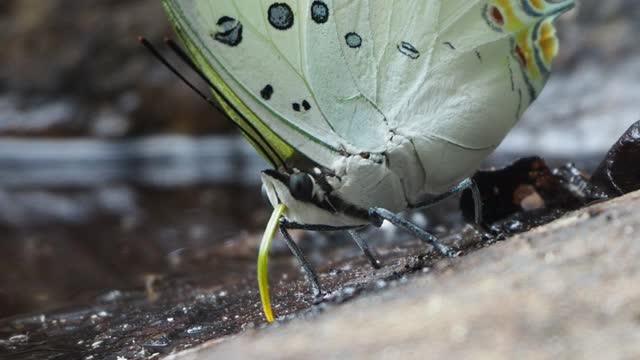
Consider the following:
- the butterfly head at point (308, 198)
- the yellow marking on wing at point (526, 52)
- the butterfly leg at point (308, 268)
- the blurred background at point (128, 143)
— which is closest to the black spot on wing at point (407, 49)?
the yellow marking on wing at point (526, 52)

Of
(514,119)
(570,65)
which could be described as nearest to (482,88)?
(514,119)

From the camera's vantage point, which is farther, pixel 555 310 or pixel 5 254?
pixel 5 254

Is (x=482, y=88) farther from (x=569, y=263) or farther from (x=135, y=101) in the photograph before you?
(x=135, y=101)

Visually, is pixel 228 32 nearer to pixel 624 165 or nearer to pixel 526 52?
pixel 526 52

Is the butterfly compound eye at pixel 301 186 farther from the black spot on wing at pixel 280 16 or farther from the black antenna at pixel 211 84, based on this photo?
the black spot on wing at pixel 280 16

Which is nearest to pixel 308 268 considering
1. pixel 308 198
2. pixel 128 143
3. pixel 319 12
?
pixel 308 198
